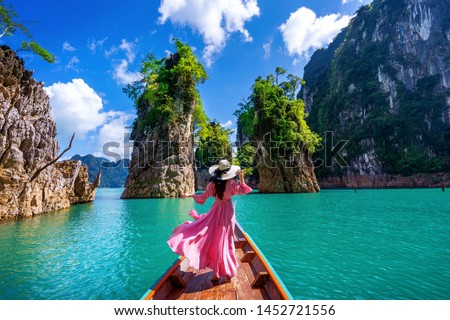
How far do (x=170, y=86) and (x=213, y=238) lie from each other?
31.9 metres

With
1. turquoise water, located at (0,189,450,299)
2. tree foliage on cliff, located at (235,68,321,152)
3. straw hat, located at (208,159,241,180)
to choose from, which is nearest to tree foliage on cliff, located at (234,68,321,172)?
tree foliage on cliff, located at (235,68,321,152)

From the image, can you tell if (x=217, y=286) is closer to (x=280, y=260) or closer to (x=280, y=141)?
(x=280, y=260)

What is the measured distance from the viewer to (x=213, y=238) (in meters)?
3.82

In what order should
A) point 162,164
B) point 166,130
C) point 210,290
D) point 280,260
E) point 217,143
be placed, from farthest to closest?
1. point 217,143
2. point 166,130
3. point 162,164
4. point 280,260
5. point 210,290

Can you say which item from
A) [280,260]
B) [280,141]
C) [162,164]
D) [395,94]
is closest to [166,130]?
[162,164]

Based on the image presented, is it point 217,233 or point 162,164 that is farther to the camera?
point 162,164

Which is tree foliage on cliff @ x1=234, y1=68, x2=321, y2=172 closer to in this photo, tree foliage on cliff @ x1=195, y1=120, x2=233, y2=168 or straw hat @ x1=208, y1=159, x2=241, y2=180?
tree foliage on cliff @ x1=195, y1=120, x2=233, y2=168

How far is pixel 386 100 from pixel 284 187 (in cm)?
4682

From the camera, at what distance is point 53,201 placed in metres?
17.2

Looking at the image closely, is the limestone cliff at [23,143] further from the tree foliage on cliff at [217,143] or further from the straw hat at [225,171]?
the tree foliage on cliff at [217,143]

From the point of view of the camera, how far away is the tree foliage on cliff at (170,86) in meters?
31.6

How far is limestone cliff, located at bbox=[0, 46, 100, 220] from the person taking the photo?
1212 centimetres

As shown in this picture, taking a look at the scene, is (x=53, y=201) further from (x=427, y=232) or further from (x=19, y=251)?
(x=427, y=232)

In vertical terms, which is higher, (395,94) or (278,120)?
(395,94)
